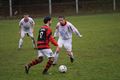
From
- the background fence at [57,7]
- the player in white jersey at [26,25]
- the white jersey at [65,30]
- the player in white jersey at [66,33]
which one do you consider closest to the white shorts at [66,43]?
the player in white jersey at [66,33]

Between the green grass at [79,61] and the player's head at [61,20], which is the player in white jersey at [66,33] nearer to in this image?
the player's head at [61,20]

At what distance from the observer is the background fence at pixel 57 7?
169 ft

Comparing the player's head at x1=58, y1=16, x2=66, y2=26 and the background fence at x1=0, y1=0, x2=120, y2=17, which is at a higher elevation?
the player's head at x1=58, y1=16, x2=66, y2=26

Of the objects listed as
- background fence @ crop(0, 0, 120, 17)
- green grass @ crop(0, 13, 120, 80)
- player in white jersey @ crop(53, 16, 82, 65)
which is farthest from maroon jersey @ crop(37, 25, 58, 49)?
background fence @ crop(0, 0, 120, 17)

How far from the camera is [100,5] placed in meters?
53.7

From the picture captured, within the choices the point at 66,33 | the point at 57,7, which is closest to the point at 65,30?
the point at 66,33

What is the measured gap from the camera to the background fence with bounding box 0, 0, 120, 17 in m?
51.6

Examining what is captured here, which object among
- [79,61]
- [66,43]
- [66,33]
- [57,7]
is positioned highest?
[66,33]

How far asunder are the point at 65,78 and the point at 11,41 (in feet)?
43.5

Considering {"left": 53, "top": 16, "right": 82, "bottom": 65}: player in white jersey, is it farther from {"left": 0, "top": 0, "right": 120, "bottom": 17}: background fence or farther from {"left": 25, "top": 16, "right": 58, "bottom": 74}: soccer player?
{"left": 0, "top": 0, "right": 120, "bottom": 17}: background fence

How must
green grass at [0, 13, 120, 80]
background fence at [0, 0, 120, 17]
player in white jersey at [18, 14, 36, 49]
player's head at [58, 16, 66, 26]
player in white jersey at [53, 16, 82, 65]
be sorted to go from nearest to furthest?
1. green grass at [0, 13, 120, 80]
2. player's head at [58, 16, 66, 26]
3. player in white jersey at [53, 16, 82, 65]
4. player in white jersey at [18, 14, 36, 49]
5. background fence at [0, 0, 120, 17]

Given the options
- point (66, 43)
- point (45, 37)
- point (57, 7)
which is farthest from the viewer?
point (57, 7)

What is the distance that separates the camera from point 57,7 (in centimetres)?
5281

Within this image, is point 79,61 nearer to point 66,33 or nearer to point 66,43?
point 66,43
